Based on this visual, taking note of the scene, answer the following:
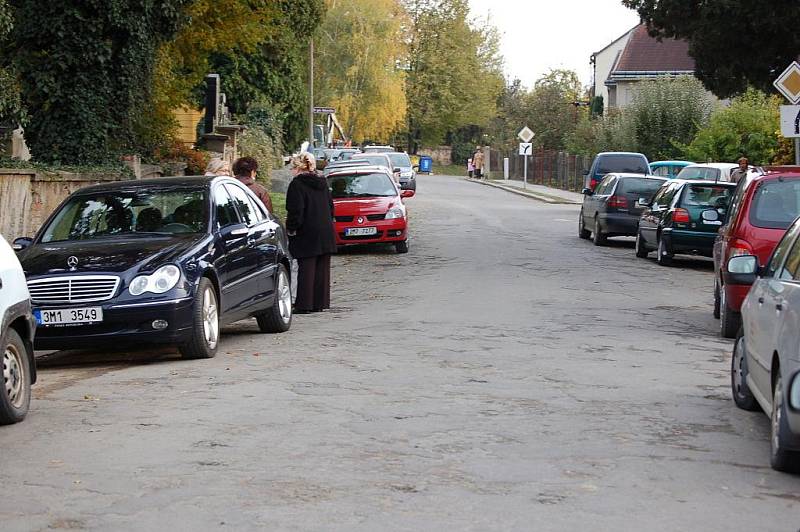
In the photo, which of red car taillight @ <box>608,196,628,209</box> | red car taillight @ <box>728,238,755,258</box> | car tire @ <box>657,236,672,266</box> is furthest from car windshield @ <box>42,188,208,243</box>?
red car taillight @ <box>608,196,628,209</box>

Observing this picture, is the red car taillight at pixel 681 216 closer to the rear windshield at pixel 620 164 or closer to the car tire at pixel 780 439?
the car tire at pixel 780 439

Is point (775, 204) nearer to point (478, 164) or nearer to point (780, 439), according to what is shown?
point (780, 439)

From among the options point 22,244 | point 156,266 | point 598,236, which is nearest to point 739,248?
point 156,266

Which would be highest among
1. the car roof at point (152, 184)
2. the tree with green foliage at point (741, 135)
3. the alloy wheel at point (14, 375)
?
the tree with green foliage at point (741, 135)

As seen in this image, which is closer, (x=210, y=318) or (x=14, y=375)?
(x=14, y=375)

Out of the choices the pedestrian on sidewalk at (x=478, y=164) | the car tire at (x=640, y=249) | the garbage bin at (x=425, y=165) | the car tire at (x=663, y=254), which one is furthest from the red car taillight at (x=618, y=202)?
the garbage bin at (x=425, y=165)

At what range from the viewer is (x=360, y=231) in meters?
24.8

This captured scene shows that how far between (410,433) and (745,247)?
6812 millimetres

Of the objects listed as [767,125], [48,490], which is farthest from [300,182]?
[767,125]

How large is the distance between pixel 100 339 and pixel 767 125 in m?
32.3

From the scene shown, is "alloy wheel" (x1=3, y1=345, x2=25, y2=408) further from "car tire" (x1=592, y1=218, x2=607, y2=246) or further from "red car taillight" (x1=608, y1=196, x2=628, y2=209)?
"car tire" (x1=592, y1=218, x2=607, y2=246)

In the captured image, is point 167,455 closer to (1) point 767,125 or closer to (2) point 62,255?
(2) point 62,255

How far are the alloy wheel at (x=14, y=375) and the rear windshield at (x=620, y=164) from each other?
3142 centimetres

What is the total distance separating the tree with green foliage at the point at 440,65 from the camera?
4213 inches
